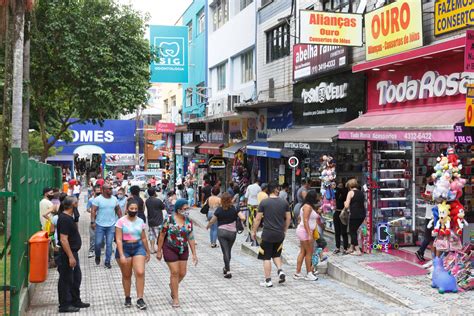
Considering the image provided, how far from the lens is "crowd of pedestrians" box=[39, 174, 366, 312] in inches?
307

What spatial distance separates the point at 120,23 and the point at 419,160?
11.7m

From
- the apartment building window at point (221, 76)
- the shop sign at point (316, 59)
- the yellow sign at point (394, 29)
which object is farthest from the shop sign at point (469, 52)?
the apartment building window at point (221, 76)

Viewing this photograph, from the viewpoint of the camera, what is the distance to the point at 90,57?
18328 mm

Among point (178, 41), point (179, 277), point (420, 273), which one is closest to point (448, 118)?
point (420, 273)

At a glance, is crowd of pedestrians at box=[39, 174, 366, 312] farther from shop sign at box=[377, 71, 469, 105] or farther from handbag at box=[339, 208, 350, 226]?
shop sign at box=[377, 71, 469, 105]

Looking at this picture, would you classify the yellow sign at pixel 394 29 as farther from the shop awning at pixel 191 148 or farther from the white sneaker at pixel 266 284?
the shop awning at pixel 191 148

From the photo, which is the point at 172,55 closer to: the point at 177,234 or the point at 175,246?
the point at 177,234

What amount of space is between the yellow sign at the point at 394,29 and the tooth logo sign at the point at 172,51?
12.7 metres

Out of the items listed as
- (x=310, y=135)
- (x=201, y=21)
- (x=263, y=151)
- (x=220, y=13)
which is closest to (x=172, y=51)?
(x=220, y=13)

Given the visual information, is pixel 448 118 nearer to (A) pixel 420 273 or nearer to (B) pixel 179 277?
(A) pixel 420 273

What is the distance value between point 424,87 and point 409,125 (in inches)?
58.1

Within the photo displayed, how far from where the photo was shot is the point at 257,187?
48.3 feet

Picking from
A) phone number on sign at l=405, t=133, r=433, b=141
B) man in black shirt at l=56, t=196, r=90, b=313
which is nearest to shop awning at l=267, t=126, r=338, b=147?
phone number on sign at l=405, t=133, r=433, b=141

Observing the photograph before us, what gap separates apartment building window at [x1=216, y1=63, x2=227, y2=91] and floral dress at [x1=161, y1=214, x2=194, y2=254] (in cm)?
1937
